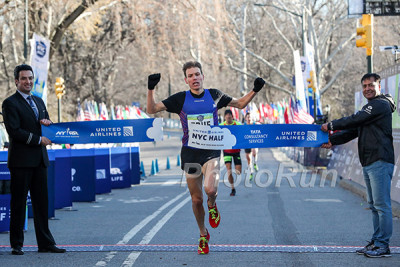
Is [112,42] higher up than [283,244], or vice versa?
[112,42]

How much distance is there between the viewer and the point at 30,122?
877cm

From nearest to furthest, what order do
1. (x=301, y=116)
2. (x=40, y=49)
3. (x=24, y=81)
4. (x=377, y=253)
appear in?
(x=377, y=253) < (x=24, y=81) < (x=40, y=49) < (x=301, y=116)

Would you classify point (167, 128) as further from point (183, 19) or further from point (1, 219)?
point (1, 219)

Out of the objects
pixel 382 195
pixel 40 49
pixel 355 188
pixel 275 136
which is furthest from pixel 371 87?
pixel 40 49

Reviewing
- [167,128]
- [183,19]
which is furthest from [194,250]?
[167,128]

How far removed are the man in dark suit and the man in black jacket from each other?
3.46 metres

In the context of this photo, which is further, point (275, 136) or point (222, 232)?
point (222, 232)

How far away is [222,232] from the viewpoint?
1066 centimetres

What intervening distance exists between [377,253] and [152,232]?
3427 mm

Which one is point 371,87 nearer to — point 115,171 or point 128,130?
point 128,130

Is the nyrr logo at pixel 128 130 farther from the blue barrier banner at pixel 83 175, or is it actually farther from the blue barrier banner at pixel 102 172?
the blue barrier banner at pixel 102 172

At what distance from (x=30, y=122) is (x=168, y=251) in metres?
2.13

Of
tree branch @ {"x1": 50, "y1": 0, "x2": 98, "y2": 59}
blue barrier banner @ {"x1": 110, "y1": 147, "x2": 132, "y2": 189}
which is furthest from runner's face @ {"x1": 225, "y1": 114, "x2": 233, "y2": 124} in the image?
tree branch @ {"x1": 50, "y1": 0, "x2": 98, "y2": 59}

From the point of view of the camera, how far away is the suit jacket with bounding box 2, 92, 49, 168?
8.59 metres
